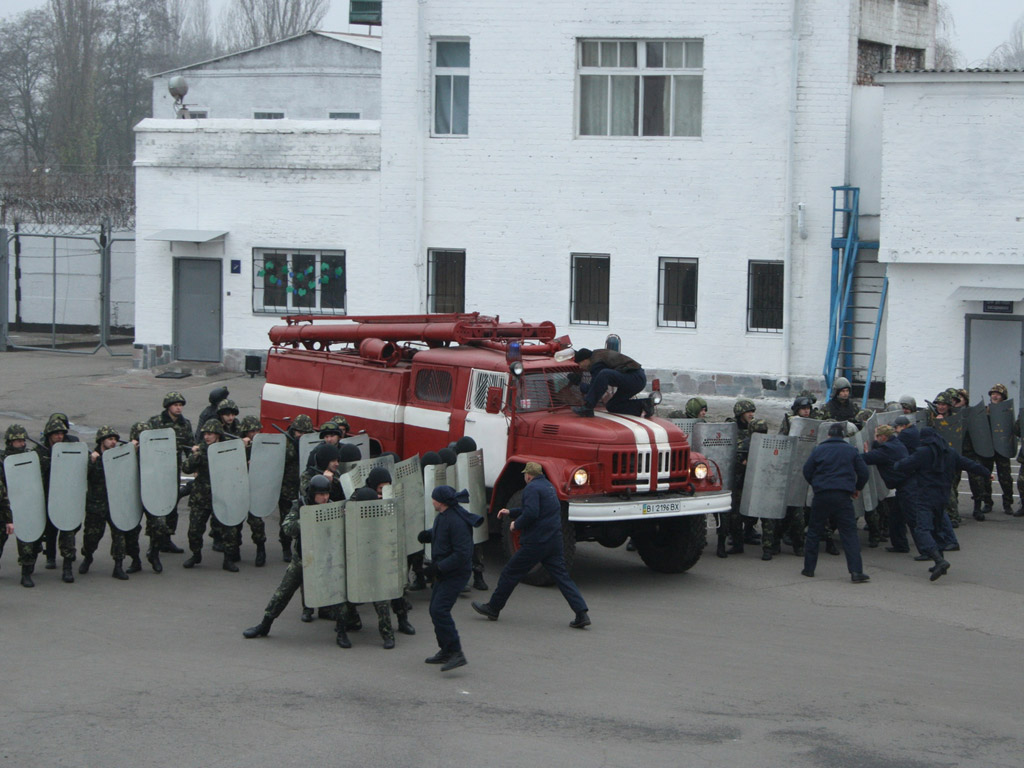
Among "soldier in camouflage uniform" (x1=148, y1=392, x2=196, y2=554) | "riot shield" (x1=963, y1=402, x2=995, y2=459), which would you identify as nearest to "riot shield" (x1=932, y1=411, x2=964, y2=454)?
"riot shield" (x1=963, y1=402, x2=995, y2=459)

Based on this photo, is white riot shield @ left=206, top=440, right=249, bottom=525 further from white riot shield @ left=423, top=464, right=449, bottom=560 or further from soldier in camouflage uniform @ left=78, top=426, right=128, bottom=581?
white riot shield @ left=423, top=464, right=449, bottom=560

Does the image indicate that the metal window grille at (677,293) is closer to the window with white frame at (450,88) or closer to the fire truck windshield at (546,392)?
the window with white frame at (450,88)

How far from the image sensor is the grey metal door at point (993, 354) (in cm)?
2205

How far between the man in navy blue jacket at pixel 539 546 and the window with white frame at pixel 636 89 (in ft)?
48.4

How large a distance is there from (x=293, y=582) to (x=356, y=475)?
140 centimetres

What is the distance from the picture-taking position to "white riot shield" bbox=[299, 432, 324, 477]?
13.4m

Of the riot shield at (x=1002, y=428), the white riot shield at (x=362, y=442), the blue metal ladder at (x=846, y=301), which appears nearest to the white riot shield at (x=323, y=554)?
the white riot shield at (x=362, y=442)

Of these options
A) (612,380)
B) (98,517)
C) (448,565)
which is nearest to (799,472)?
(612,380)

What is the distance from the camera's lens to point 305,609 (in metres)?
11.1

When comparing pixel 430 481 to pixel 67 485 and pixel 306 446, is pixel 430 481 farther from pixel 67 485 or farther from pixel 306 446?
pixel 67 485

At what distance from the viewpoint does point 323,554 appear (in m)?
10.3

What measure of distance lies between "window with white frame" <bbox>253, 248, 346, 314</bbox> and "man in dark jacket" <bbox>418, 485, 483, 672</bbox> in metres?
16.4

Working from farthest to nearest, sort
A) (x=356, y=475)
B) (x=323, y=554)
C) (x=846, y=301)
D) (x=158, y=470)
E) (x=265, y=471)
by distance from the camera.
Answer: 1. (x=846, y=301)
2. (x=265, y=471)
3. (x=158, y=470)
4. (x=356, y=475)
5. (x=323, y=554)

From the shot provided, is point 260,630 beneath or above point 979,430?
beneath
